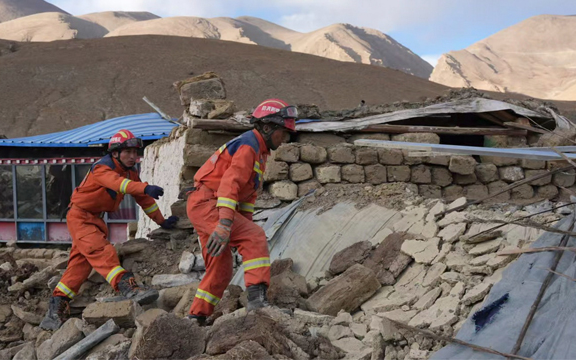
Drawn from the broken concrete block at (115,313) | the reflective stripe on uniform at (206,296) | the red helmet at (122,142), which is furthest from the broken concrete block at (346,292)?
the red helmet at (122,142)

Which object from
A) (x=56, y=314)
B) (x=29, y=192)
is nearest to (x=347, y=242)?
(x=56, y=314)

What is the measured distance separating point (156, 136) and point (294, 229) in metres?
7.43

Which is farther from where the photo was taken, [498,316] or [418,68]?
[418,68]

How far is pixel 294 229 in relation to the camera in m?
5.47

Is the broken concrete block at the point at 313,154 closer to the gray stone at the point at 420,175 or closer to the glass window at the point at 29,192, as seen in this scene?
the gray stone at the point at 420,175

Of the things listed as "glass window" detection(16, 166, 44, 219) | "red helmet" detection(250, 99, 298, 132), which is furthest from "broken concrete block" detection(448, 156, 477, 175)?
"glass window" detection(16, 166, 44, 219)

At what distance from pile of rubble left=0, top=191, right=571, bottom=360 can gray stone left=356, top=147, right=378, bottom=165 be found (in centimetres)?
89

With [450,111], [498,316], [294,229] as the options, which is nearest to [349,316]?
[498,316]

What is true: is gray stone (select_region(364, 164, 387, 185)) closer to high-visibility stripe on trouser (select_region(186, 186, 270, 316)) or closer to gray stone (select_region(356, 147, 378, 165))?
gray stone (select_region(356, 147, 378, 165))

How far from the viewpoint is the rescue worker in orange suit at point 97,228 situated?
16.6ft

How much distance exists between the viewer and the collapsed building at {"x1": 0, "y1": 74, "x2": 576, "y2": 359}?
355 cm

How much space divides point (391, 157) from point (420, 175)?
386mm

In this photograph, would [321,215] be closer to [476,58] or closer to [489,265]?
[489,265]

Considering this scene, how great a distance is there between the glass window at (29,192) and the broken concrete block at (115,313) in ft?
32.7
